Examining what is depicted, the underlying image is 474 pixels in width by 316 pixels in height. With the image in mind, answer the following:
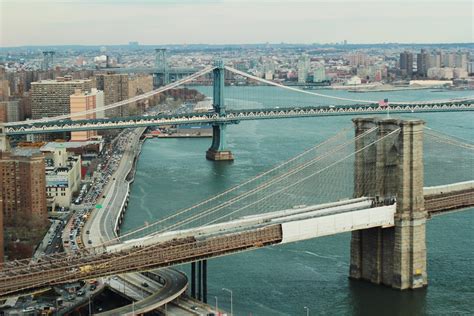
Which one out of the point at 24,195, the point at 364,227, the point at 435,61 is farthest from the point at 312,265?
the point at 435,61

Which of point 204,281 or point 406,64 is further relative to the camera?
point 406,64

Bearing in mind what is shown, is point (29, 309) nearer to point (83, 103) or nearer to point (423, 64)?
point (83, 103)

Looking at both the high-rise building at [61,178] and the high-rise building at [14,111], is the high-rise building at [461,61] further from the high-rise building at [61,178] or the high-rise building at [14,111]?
the high-rise building at [61,178]

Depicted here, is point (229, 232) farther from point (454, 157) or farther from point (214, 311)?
point (454, 157)

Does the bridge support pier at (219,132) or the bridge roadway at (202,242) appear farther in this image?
the bridge support pier at (219,132)

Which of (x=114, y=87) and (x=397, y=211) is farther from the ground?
(x=114, y=87)

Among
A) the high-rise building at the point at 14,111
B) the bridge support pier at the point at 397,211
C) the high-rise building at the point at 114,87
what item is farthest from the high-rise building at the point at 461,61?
the bridge support pier at the point at 397,211
